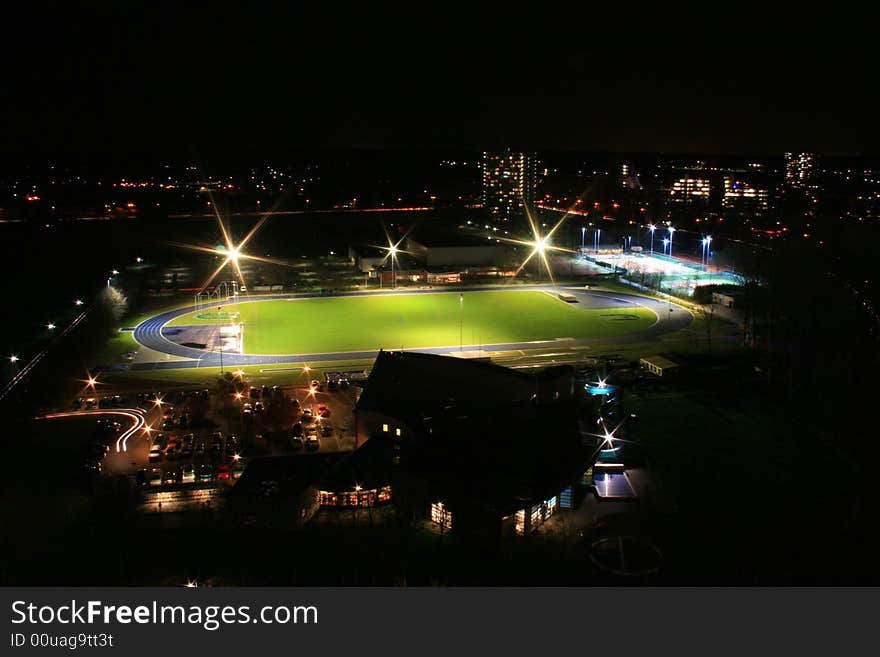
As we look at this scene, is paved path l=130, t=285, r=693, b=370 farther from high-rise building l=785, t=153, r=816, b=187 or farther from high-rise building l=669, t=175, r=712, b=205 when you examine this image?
high-rise building l=785, t=153, r=816, b=187

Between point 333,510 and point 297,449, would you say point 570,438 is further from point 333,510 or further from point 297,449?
point 297,449

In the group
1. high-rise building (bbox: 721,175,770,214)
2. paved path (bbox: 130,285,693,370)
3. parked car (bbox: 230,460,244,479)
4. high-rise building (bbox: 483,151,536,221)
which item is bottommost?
parked car (bbox: 230,460,244,479)

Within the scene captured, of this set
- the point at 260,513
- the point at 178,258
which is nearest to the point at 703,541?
the point at 260,513

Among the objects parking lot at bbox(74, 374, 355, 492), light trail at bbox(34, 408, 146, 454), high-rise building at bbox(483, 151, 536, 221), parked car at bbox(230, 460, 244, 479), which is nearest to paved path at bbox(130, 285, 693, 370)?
parking lot at bbox(74, 374, 355, 492)

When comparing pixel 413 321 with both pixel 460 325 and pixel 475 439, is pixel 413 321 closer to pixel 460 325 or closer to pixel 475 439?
pixel 460 325

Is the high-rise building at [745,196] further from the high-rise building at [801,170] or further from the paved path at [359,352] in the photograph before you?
the paved path at [359,352]

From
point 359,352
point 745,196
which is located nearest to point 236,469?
point 359,352
